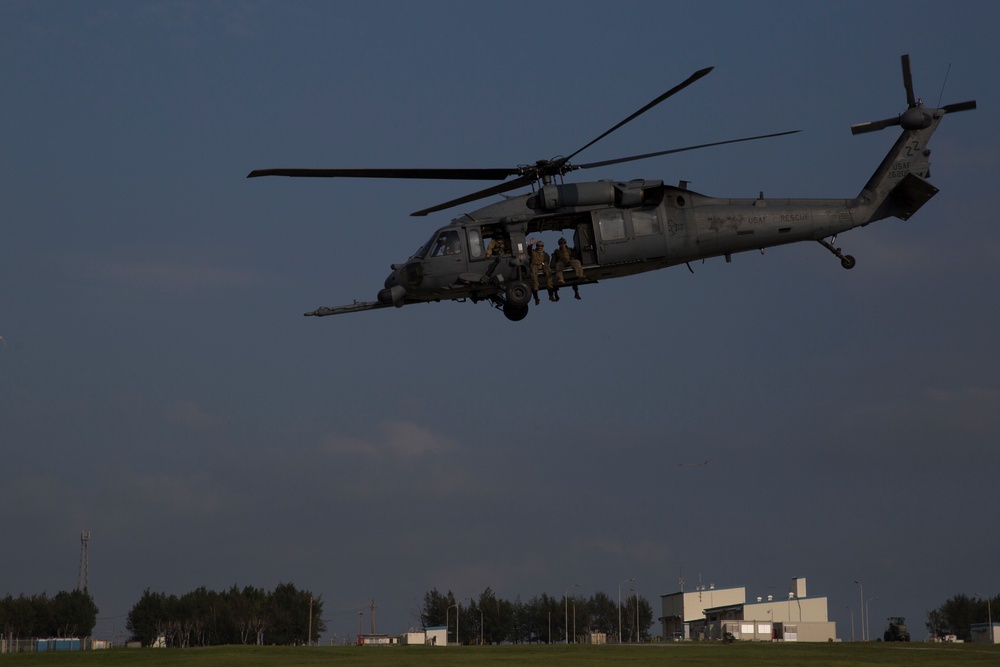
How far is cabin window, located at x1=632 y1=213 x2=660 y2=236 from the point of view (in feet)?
120

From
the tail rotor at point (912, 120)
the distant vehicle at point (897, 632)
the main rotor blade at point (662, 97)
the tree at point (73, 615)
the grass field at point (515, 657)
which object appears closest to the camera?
the main rotor blade at point (662, 97)

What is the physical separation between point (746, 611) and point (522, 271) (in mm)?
78892

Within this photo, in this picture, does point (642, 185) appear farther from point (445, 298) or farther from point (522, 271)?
point (445, 298)

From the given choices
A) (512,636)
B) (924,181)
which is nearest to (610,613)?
(512,636)

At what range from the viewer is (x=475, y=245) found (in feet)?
117

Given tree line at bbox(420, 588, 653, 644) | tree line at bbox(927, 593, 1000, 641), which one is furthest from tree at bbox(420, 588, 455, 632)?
tree line at bbox(927, 593, 1000, 641)

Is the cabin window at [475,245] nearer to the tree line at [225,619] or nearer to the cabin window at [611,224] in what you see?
the cabin window at [611,224]

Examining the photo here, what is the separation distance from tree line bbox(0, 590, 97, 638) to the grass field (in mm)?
73579

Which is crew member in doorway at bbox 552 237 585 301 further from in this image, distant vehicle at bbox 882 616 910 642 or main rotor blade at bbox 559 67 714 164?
distant vehicle at bbox 882 616 910 642

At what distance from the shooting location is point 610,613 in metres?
158

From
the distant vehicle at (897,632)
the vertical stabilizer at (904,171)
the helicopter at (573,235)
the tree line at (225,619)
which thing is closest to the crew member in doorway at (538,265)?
the helicopter at (573,235)

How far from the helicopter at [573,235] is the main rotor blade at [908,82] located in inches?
260

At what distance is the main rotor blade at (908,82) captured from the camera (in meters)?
41.8

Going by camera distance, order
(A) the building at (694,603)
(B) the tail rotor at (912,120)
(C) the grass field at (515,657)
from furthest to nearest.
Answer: (A) the building at (694,603) → (C) the grass field at (515,657) → (B) the tail rotor at (912,120)
